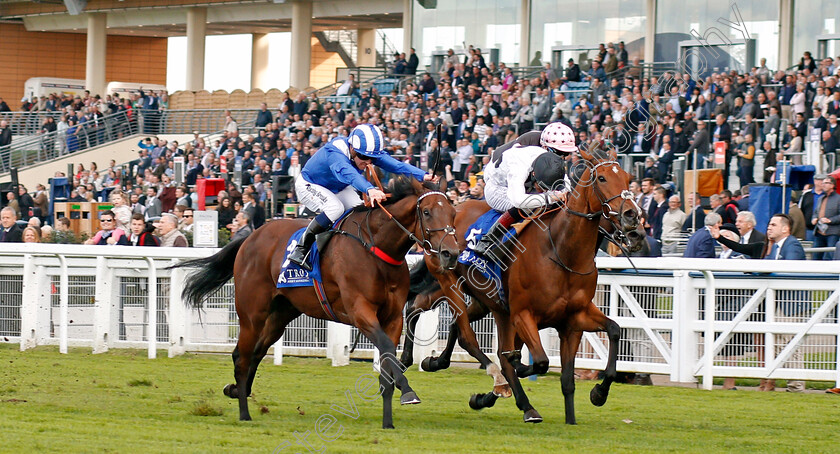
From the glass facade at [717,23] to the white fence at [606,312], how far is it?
41.1ft

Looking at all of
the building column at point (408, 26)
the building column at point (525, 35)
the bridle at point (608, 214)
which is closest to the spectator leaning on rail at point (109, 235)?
the bridle at point (608, 214)

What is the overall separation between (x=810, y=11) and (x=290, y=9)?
51.9 ft

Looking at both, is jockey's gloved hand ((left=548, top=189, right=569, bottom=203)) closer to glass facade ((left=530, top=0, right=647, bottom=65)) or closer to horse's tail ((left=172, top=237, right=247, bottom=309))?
horse's tail ((left=172, top=237, right=247, bottom=309))

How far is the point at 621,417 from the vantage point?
7789 mm

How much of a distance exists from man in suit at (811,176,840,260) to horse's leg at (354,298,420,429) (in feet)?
21.3

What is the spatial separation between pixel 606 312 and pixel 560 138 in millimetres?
2811

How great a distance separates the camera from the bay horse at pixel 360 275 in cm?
689

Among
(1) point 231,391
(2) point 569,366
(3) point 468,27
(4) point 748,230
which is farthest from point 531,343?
(3) point 468,27

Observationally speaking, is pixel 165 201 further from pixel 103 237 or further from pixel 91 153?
pixel 91 153

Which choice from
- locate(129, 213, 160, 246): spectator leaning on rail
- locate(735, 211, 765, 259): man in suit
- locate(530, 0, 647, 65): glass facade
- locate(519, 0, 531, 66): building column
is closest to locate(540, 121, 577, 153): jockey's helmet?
locate(735, 211, 765, 259): man in suit

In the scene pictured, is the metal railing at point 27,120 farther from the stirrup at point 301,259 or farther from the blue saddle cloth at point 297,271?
the stirrup at point 301,259

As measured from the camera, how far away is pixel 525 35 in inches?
1059

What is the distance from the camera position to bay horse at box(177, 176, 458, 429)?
6.89m

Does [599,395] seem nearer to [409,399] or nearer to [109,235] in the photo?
[409,399]
